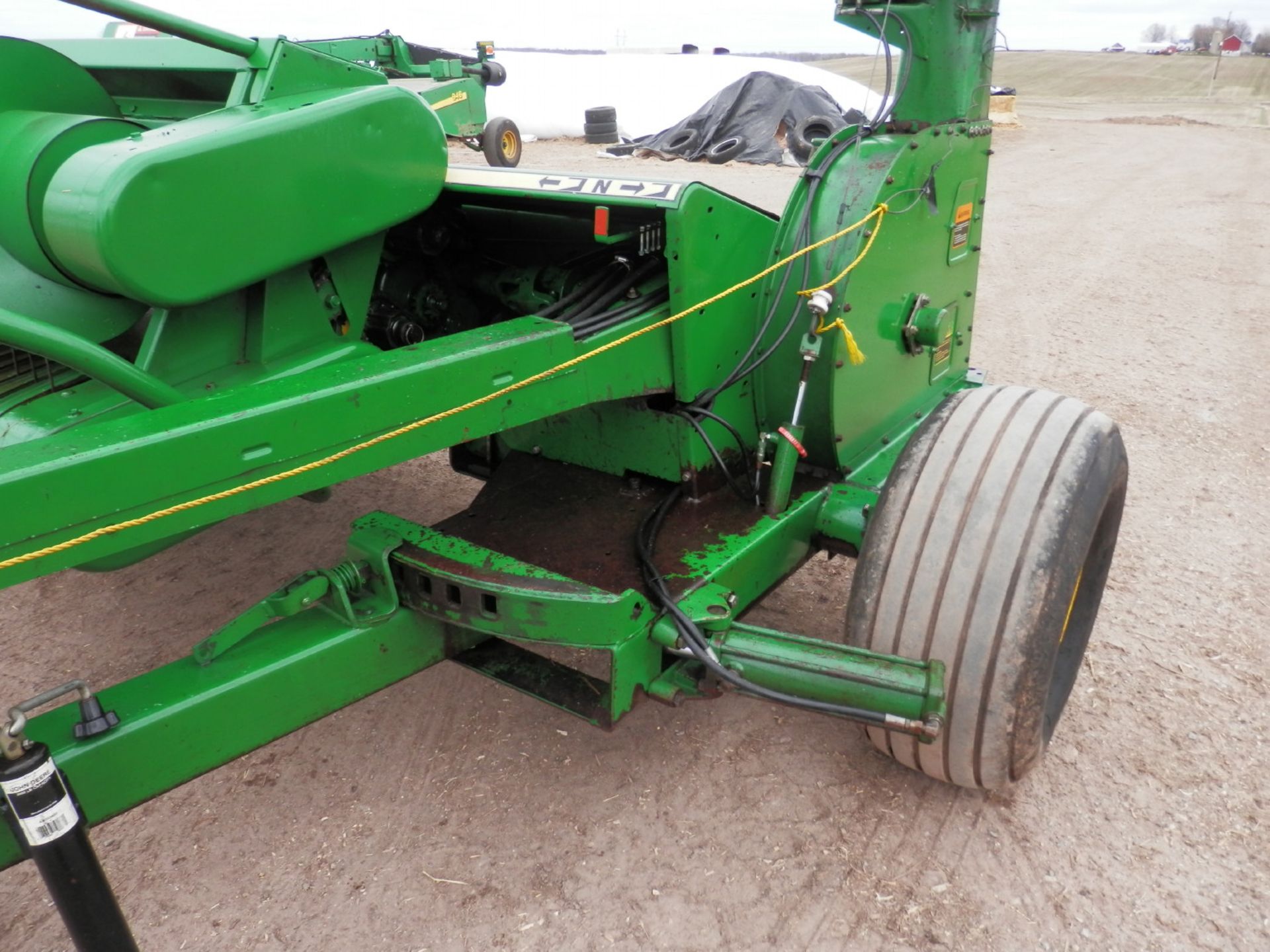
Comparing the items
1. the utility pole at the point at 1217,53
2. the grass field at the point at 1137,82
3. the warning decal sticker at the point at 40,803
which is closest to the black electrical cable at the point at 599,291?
the warning decal sticker at the point at 40,803

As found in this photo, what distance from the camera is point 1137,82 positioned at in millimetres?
38094

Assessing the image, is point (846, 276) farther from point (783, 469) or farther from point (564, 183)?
point (564, 183)

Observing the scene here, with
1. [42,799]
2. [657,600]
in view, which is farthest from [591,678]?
[42,799]

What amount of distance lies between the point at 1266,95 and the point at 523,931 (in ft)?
127

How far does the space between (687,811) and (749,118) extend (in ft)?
51.8

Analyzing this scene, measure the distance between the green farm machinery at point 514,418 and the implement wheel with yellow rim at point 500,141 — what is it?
30.2 feet

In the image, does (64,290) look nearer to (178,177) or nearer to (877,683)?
(178,177)

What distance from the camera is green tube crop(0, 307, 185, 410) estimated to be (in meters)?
1.79

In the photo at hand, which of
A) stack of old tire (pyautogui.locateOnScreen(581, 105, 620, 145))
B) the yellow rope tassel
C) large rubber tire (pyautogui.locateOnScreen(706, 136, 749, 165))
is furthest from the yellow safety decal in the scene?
the yellow rope tassel

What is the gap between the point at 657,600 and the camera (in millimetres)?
2320

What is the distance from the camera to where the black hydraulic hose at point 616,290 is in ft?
8.25

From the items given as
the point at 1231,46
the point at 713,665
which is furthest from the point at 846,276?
the point at 1231,46

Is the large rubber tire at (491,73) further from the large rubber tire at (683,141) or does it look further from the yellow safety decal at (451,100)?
the large rubber tire at (683,141)

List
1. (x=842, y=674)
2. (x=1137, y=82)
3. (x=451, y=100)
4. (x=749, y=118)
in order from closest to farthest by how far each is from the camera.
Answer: (x=842, y=674), (x=451, y=100), (x=749, y=118), (x=1137, y=82)
